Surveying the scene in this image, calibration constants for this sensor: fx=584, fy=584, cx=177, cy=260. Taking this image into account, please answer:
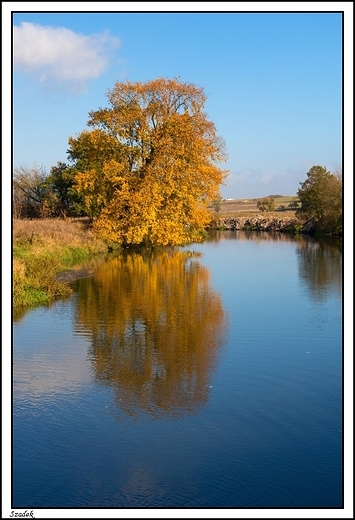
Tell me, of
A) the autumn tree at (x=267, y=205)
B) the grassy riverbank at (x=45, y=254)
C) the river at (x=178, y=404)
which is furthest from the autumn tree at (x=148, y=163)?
the autumn tree at (x=267, y=205)

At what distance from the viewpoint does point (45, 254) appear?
24.8 metres

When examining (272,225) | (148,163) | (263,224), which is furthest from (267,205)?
(148,163)

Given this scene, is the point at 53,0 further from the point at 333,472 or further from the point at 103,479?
the point at 333,472

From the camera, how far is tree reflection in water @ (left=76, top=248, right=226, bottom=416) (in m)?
9.49

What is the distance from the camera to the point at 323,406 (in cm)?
905

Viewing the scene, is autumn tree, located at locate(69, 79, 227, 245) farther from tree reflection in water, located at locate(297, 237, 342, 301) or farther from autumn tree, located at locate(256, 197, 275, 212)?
autumn tree, located at locate(256, 197, 275, 212)

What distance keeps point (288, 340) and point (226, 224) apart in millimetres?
63651

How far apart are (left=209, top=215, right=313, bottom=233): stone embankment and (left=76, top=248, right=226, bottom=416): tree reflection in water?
41.5 meters

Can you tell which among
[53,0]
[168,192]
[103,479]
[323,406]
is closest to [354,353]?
[323,406]

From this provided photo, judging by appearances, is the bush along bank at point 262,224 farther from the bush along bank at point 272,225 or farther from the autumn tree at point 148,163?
the autumn tree at point 148,163

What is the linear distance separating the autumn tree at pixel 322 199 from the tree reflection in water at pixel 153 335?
31.8m

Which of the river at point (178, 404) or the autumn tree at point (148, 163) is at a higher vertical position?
the autumn tree at point (148, 163)

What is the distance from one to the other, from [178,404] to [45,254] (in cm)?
1697

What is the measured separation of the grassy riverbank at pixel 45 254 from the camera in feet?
57.7
